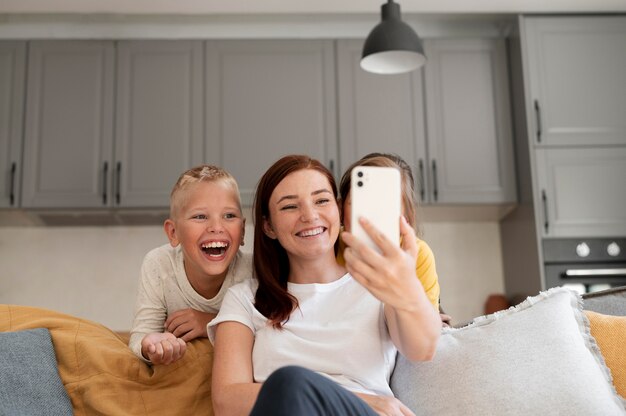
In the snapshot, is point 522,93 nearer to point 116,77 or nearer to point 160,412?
point 116,77

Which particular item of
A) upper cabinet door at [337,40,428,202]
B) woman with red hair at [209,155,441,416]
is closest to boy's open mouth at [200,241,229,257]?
woman with red hair at [209,155,441,416]

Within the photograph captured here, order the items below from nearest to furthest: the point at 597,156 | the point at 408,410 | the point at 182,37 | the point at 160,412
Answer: the point at 408,410 < the point at 160,412 < the point at 597,156 < the point at 182,37

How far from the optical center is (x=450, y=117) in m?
3.58

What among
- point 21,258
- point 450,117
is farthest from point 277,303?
point 21,258

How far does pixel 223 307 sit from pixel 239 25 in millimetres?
2472

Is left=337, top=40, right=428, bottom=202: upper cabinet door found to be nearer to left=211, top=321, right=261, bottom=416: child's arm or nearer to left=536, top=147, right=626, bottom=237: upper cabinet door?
left=536, top=147, right=626, bottom=237: upper cabinet door

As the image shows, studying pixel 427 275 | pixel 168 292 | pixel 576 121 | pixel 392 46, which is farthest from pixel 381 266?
pixel 576 121

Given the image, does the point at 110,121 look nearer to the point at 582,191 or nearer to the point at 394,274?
the point at 582,191

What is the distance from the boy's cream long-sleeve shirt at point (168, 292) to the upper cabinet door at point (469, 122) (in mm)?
1911

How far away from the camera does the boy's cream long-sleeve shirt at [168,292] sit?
1709 millimetres

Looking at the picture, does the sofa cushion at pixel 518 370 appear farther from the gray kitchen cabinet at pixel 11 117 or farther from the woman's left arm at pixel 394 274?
the gray kitchen cabinet at pixel 11 117

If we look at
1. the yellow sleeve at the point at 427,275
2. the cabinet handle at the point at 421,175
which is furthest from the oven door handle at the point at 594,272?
the yellow sleeve at the point at 427,275

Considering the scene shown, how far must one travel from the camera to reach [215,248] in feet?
5.54

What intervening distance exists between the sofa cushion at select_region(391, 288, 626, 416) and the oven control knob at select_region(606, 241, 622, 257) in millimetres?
1989
